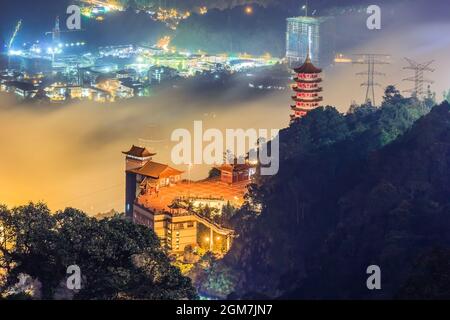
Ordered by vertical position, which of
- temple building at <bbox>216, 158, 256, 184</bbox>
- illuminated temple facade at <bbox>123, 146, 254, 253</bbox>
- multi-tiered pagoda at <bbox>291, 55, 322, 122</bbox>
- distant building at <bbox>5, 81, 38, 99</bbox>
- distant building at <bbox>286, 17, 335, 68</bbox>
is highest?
distant building at <bbox>286, 17, 335, 68</bbox>

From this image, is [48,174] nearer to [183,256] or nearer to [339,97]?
[183,256]

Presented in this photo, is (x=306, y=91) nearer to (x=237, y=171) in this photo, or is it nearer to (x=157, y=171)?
(x=237, y=171)

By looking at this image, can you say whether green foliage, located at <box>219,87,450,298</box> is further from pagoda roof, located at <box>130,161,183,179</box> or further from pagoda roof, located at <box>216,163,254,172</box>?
pagoda roof, located at <box>130,161,183,179</box>

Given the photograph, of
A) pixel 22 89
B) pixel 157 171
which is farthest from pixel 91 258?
pixel 22 89

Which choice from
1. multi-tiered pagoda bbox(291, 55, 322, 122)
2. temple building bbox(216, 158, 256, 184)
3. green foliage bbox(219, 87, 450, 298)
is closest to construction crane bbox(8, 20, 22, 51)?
multi-tiered pagoda bbox(291, 55, 322, 122)
